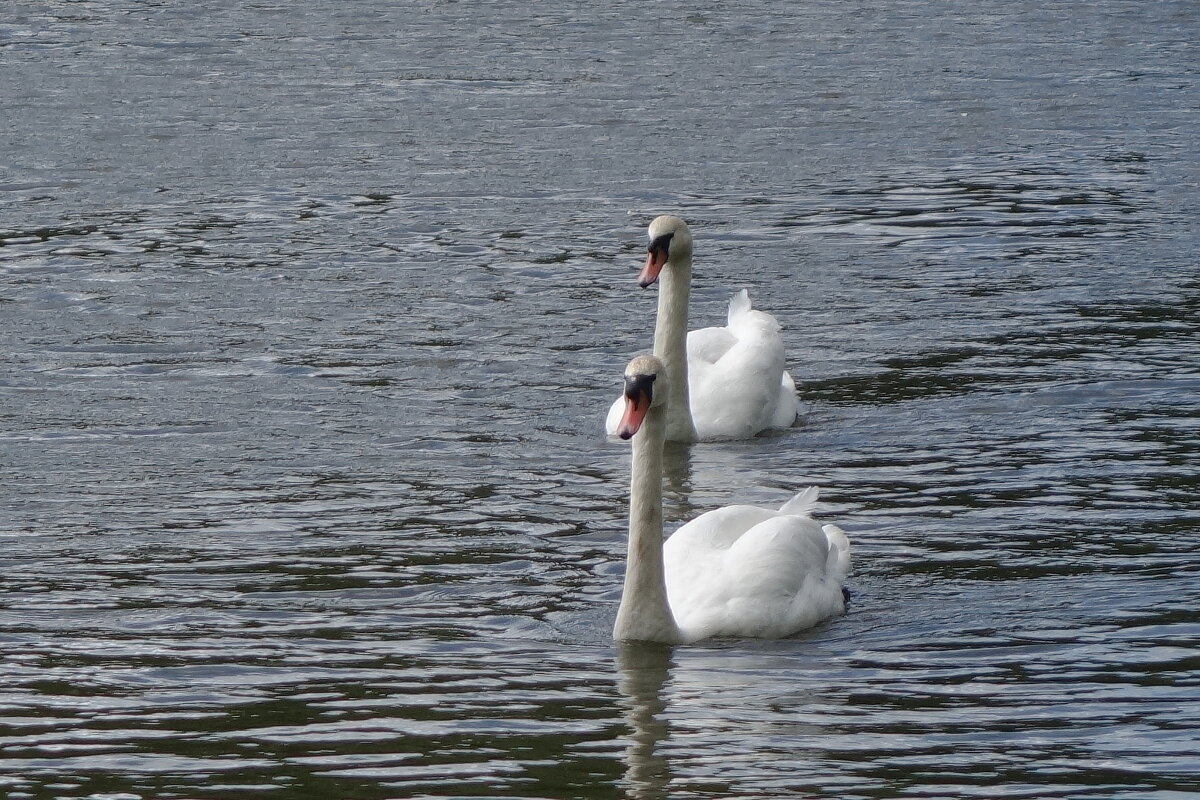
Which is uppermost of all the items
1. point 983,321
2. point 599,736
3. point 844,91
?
point 844,91

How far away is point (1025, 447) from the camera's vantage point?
1069cm

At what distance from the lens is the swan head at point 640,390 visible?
26.5 ft

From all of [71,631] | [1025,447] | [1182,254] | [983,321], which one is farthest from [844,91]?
[71,631]

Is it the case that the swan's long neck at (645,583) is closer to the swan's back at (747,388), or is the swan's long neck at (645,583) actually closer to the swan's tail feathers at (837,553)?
the swan's tail feathers at (837,553)

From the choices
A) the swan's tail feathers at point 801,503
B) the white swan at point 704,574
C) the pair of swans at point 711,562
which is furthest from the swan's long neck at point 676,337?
the white swan at point 704,574

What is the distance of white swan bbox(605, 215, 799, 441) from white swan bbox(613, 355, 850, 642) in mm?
2981

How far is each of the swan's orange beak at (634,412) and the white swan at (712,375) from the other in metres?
3.20

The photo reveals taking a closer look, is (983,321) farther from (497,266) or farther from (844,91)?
(844,91)

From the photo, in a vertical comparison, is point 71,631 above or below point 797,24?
below

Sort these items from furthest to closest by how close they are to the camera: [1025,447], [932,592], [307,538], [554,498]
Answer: [1025,447] < [554,498] < [307,538] < [932,592]

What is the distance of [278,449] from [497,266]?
14.8 ft

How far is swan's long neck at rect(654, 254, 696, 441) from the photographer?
1143 centimetres

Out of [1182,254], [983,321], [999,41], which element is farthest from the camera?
[999,41]

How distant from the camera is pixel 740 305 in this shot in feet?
40.3
